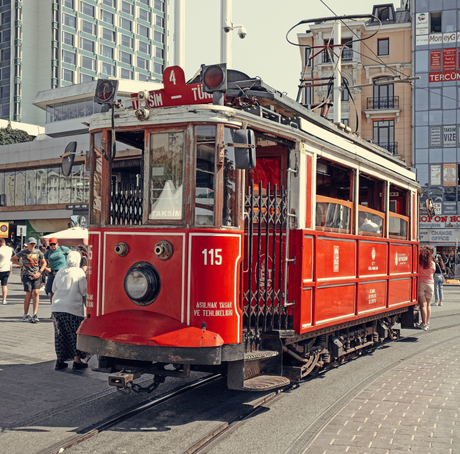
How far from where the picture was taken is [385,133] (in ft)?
154

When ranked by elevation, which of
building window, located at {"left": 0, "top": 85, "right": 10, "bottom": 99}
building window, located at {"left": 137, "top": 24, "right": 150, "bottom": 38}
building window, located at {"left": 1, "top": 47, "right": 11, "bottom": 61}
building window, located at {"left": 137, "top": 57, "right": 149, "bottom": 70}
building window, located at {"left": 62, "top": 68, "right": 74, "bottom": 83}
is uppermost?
building window, located at {"left": 137, "top": 24, "right": 150, "bottom": 38}

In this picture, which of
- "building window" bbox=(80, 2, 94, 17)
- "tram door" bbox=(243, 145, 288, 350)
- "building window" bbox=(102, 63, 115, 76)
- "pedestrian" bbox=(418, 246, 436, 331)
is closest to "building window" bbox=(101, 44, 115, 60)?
"building window" bbox=(102, 63, 115, 76)

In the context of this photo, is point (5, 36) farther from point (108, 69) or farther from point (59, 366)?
point (59, 366)

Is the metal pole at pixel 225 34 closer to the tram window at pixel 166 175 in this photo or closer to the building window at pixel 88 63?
the tram window at pixel 166 175

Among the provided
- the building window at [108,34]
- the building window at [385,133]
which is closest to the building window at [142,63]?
the building window at [108,34]

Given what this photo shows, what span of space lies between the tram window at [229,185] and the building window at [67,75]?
78.6 meters

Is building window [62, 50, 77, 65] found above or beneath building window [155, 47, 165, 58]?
beneath

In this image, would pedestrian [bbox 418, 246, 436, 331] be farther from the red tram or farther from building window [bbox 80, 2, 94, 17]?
building window [bbox 80, 2, 94, 17]

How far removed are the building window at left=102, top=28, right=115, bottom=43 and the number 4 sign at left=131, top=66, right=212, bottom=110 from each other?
8162 centimetres

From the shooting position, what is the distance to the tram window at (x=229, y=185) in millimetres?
6164

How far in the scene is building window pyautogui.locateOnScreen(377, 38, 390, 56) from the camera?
4691 cm

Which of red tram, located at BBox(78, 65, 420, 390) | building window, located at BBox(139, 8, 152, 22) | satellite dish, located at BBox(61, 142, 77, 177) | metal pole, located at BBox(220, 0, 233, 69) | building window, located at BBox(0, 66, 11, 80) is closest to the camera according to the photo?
red tram, located at BBox(78, 65, 420, 390)

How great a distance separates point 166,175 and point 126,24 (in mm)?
85371

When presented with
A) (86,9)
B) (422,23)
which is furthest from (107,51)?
(422,23)
